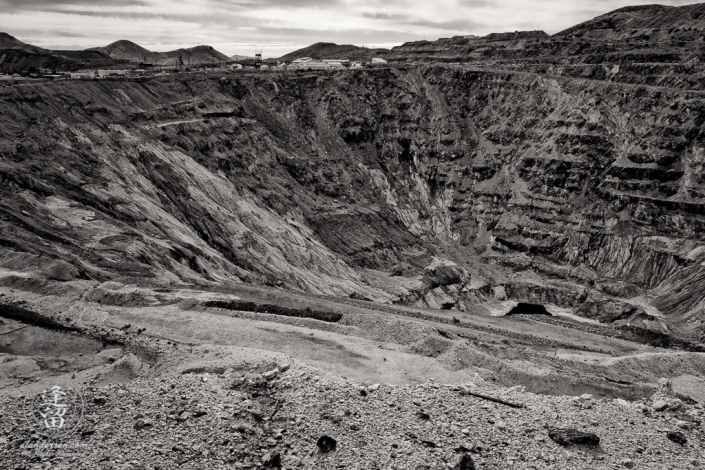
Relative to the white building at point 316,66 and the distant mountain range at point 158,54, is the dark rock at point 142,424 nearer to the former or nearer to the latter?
the white building at point 316,66

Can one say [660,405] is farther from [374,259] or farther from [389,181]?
[389,181]

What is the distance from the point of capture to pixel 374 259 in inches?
2569

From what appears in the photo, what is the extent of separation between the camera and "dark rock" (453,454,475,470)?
51.1 ft

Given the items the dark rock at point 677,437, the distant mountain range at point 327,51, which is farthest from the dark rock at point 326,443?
the distant mountain range at point 327,51

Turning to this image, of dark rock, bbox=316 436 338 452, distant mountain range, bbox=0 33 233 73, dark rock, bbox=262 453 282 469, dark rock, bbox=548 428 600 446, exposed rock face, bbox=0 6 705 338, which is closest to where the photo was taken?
dark rock, bbox=262 453 282 469

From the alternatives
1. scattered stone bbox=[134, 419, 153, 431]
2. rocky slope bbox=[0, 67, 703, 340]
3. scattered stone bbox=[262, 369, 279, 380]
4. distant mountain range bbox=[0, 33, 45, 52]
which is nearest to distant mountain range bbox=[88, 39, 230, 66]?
distant mountain range bbox=[0, 33, 45, 52]

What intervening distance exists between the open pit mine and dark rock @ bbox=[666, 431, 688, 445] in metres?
0.18

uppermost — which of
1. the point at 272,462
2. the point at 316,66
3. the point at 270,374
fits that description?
the point at 316,66

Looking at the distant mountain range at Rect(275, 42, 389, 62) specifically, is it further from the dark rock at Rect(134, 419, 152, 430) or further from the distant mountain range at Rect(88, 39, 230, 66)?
the dark rock at Rect(134, 419, 152, 430)

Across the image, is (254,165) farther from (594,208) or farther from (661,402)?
(661,402)

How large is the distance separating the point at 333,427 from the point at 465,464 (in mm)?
4056

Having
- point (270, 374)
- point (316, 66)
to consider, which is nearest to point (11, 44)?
point (316, 66)

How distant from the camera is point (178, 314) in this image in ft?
91.4

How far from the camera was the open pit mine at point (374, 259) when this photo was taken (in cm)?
1730
